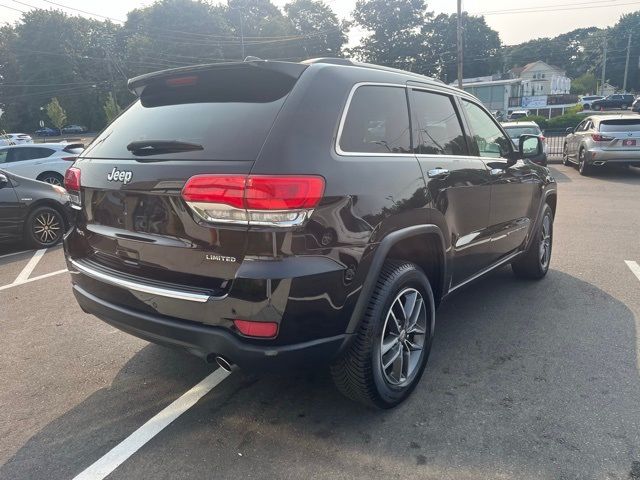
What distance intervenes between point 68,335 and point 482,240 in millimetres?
3324

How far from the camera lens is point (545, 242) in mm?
5230

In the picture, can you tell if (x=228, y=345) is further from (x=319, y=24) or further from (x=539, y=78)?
(x=539, y=78)

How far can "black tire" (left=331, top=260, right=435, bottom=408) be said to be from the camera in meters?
2.56

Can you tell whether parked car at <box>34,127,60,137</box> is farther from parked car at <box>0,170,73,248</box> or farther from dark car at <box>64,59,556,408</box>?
dark car at <box>64,59,556,408</box>

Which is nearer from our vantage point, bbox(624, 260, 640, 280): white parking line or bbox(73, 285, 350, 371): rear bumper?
bbox(73, 285, 350, 371): rear bumper

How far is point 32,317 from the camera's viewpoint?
14.5 ft

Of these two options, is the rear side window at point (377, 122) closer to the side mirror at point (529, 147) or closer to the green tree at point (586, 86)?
the side mirror at point (529, 147)

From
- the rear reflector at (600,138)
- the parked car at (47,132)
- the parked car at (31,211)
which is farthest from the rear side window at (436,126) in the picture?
the parked car at (47,132)

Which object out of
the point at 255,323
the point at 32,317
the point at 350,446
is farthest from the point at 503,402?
the point at 32,317

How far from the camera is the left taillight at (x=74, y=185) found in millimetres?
2953

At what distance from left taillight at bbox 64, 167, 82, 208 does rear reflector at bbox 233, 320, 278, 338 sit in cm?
142

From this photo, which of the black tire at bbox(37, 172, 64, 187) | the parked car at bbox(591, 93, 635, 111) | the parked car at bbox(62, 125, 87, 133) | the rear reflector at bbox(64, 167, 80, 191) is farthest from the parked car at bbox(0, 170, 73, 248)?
the parked car at bbox(62, 125, 87, 133)

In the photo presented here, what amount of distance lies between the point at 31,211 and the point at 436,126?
6.31m

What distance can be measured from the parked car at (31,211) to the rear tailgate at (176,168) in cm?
464
